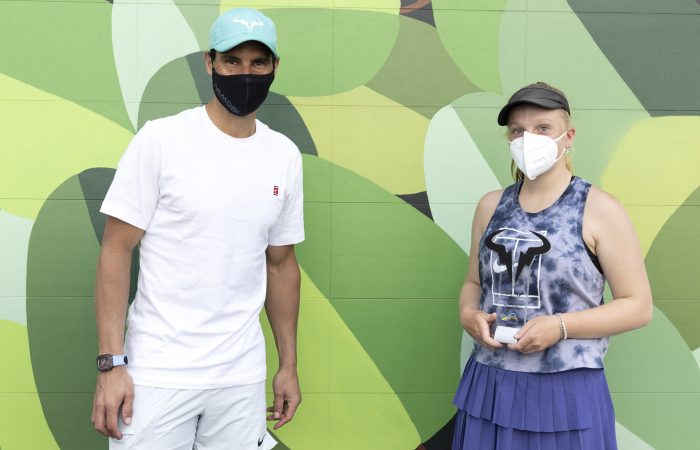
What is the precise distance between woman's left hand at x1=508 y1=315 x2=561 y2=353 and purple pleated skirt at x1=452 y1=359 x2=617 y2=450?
0.12 metres

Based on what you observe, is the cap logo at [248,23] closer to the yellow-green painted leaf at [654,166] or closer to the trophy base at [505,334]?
the trophy base at [505,334]

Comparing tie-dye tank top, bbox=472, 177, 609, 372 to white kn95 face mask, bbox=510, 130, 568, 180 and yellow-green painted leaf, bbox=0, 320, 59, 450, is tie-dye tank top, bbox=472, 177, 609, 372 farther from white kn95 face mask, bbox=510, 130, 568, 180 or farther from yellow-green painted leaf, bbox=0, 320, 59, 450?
yellow-green painted leaf, bbox=0, 320, 59, 450

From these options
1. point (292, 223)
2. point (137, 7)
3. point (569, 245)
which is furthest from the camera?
point (137, 7)

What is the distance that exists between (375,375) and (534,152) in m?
1.16

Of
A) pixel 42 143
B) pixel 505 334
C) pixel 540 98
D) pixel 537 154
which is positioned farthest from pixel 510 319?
pixel 42 143

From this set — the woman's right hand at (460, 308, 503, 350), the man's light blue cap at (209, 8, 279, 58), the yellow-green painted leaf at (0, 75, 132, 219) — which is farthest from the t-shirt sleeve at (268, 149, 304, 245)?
the yellow-green painted leaf at (0, 75, 132, 219)

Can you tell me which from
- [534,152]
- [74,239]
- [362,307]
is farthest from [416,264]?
[74,239]

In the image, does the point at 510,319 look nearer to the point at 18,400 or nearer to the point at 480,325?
the point at 480,325

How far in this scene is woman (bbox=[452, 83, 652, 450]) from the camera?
1.96 metres

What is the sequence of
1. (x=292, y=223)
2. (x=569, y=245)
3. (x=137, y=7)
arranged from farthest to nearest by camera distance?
(x=137, y=7) → (x=292, y=223) → (x=569, y=245)

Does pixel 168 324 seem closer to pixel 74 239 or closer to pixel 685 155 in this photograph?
pixel 74 239

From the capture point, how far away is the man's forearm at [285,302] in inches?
90.9

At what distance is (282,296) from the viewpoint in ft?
7.59

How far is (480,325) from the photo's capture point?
2.03 metres
